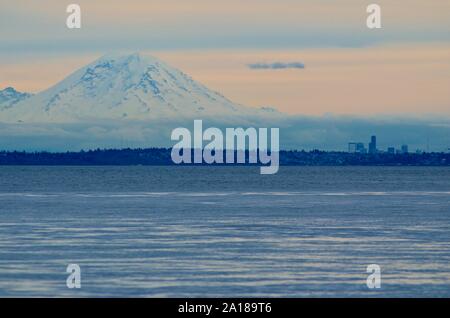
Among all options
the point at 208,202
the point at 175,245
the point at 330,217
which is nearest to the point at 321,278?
the point at 175,245

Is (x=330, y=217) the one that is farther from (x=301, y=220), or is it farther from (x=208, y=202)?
(x=208, y=202)

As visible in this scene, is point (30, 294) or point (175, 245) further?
point (175, 245)

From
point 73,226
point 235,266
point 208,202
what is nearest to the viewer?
point 235,266

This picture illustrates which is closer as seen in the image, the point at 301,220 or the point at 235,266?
the point at 235,266

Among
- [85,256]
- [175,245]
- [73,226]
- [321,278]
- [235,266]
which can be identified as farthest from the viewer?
[73,226]
